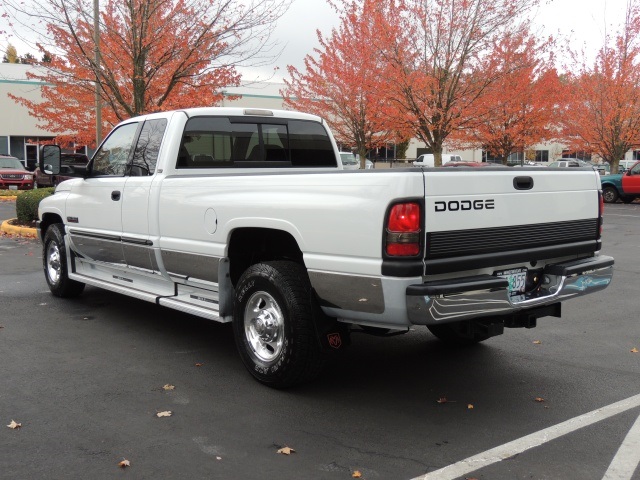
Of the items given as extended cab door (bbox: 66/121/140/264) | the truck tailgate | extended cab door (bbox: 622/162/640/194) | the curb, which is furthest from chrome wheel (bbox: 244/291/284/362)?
extended cab door (bbox: 622/162/640/194)

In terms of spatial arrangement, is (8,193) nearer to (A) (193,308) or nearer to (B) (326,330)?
(A) (193,308)

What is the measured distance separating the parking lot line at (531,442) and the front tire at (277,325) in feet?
4.34

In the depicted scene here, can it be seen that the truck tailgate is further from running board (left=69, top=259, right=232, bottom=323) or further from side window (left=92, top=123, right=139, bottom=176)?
side window (left=92, top=123, right=139, bottom=176)

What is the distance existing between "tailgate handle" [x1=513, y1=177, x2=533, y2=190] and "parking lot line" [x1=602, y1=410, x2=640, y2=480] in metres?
1.67

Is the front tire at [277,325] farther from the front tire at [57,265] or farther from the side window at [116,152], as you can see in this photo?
the front tire at [57,265]

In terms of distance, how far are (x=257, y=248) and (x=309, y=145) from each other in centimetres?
185

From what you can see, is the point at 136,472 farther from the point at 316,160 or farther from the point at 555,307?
the point at 316,160

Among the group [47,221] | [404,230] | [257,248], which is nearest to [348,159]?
[47,221]

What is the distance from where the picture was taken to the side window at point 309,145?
662 centimetres

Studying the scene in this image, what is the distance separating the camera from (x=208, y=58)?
1448 cm

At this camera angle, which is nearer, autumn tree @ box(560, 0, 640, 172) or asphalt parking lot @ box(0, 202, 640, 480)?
asphalt parking lot @ box(0, 202, 640, 480)

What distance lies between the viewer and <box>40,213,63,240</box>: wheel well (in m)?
7.89

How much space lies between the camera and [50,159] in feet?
23.4

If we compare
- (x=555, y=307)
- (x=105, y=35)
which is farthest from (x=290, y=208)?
(x=105, y=35)
